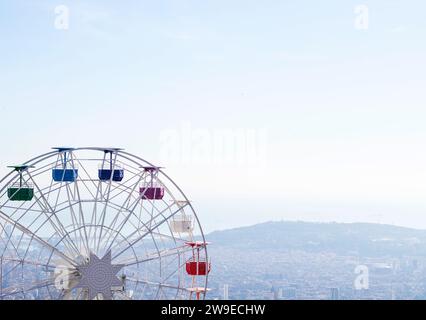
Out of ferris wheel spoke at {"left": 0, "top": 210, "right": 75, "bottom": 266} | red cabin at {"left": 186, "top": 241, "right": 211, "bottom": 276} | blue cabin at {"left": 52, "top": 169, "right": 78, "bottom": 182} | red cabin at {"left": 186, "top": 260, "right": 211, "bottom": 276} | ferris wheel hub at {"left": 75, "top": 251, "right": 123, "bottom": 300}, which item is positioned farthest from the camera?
blue cabin at {"left": 52, "top": 169, "right": 78, "bottom": 182}

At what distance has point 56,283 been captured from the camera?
1261 inches

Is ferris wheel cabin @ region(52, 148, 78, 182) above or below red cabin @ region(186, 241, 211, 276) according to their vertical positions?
above

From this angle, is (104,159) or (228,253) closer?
(104,159)

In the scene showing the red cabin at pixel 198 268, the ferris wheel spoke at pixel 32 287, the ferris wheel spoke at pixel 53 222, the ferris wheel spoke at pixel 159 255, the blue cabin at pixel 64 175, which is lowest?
the ferris wheel spoke at pixel 32 287

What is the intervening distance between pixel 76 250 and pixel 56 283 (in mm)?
1397

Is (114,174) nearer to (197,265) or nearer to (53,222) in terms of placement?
(53,222)

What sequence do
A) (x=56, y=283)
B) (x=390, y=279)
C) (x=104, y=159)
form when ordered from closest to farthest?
(x=56, y=283) → (x=104, y=159) → (x=390, y=279)

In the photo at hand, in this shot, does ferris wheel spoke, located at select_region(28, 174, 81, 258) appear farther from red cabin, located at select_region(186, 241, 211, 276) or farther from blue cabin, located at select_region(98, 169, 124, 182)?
red cabin, located at select_region(186, 241, 211, 276)

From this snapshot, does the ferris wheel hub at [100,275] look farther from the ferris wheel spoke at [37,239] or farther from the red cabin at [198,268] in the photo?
the red cabin at [198,268]

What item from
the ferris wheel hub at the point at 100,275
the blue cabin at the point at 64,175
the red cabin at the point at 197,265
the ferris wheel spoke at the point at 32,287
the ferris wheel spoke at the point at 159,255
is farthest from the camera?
the blue cabin at the point at 64,175

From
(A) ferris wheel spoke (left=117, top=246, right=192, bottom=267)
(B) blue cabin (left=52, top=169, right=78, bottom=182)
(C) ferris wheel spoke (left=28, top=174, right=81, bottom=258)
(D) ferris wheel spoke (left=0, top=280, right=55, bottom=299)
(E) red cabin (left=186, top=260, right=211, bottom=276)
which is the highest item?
(B) blue cabin (left=52, top=169, right=78, bottom=182)
